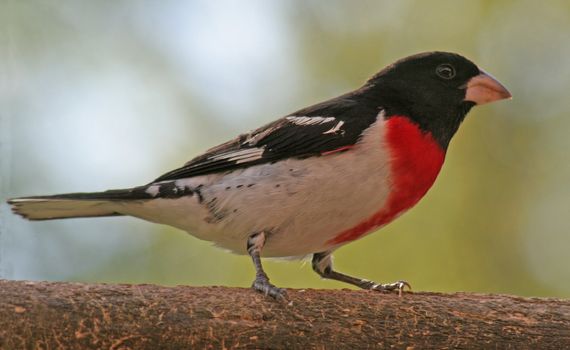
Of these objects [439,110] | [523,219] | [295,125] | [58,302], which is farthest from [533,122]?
[58,302]

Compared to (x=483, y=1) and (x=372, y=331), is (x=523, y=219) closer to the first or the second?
(x=483, y=1)

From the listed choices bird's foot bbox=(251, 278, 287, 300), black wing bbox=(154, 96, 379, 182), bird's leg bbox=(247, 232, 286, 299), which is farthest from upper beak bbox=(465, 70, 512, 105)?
bird's foot bbox=(251, 278, 287, 300)

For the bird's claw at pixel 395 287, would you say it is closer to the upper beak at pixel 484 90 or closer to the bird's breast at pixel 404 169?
the bird's breast at pixel 404 169

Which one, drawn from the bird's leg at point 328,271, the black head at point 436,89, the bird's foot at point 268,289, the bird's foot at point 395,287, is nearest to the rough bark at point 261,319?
the bird's foot at point 268,289

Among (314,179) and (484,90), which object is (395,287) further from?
(484,90)

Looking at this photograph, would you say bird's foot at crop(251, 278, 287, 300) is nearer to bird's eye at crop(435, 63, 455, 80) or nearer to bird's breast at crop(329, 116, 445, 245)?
bird's breast at crop(329, 116, 445, 245)

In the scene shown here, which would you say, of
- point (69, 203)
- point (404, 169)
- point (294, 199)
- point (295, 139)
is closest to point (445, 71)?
point (404, 169)
